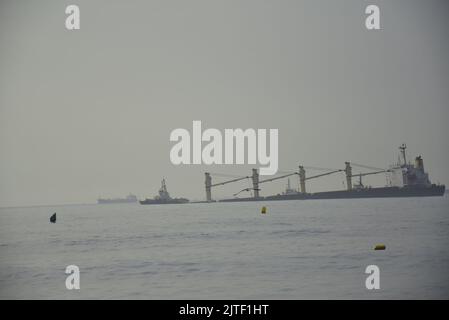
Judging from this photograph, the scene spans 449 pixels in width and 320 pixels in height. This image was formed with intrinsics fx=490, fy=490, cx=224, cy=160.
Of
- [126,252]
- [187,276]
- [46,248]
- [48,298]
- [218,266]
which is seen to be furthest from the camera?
[46,248]

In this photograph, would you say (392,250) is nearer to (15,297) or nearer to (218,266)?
(218,266)

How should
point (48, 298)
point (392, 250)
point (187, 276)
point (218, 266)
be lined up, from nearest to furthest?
point (48, 298) → point (187, 276) → point (218, 266) → point (392, 250)

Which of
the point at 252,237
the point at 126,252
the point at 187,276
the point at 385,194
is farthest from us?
the point at 385,194

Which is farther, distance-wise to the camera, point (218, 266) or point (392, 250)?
point (392, 250)

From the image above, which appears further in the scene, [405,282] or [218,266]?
[218,266]

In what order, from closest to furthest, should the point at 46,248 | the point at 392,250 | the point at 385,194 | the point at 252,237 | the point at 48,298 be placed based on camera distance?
1. the point at 48,298
2. the point at 392,250
3. the point at 46,248
4. the point at 252,237
5. the point at 385,194

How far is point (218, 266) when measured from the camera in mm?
24062
